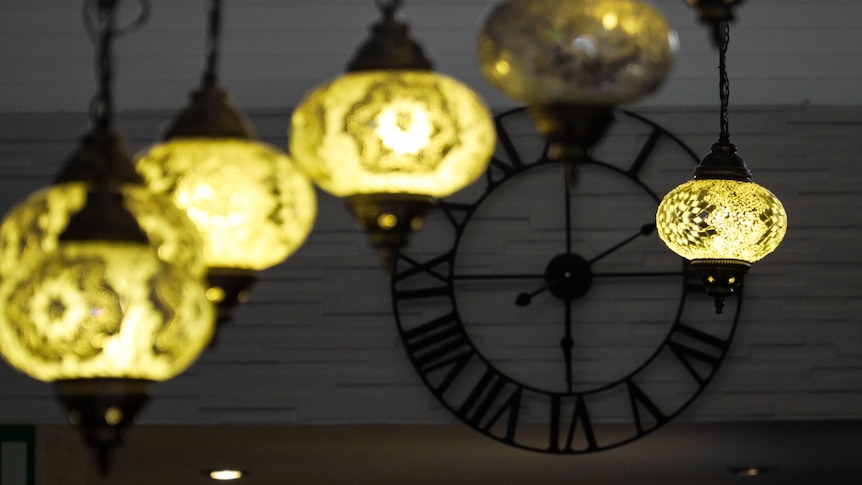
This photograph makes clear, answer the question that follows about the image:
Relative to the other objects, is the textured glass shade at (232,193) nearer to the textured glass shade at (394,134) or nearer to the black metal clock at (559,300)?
the textured glass shade at (394,134)

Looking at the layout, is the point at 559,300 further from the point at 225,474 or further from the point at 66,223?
the point at 66,223

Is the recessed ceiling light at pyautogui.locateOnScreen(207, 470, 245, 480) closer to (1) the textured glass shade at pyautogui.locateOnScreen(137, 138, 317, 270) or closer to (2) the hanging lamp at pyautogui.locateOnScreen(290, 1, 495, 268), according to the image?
(1) the textured glass shade at pyautogui.locateOnScreen(137, 138, 317, 270)

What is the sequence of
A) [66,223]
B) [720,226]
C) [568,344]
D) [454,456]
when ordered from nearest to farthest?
[66,223]
[720,226]
[568,344]
[454,456]

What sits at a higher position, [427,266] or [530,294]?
[427,266]

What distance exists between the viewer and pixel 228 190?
206 centimetres

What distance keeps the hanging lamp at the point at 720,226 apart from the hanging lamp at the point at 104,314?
1632 millimetres

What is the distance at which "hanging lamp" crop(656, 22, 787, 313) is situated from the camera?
3229 mm

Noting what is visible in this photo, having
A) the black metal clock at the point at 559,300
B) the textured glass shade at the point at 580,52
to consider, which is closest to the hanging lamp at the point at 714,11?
the textured glass shade at the point at 580,52

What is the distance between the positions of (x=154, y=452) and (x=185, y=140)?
14.3ft

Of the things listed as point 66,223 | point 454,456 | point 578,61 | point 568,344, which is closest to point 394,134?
point 578,61

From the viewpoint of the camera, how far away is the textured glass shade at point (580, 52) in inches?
73.4

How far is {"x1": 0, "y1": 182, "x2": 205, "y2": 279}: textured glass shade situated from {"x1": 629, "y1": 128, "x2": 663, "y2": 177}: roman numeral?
3.32 m

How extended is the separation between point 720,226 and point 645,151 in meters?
1.96

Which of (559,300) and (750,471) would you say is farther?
(750,471)
